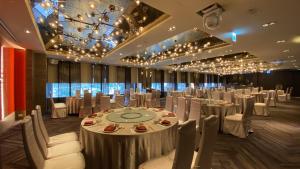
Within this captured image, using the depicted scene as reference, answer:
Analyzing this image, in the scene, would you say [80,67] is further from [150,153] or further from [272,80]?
[272,80]

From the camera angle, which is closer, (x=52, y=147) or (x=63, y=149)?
(x=63, y=149)

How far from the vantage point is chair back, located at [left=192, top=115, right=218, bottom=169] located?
5.87 ft

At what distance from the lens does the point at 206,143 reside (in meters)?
1.81

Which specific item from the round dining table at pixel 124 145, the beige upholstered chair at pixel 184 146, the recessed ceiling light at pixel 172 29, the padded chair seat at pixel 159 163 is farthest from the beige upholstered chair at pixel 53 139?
the recessed ceiling light at pixel 172 29

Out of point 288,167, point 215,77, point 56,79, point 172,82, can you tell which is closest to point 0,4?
point 288,167

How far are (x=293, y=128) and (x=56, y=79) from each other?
12040 millimetres

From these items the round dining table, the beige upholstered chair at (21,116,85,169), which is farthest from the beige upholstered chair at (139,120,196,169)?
the beige upholstered chair at (21,116,85,169)

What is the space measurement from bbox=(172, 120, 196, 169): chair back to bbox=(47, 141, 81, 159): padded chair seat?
5.76 ft

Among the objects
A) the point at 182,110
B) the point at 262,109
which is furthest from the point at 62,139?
the point at 262,109

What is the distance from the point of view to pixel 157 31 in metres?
4.99

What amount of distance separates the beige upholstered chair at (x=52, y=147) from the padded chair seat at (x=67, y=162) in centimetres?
18

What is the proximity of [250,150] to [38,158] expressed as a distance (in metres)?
4.22

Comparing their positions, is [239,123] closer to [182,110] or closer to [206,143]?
[182,110]

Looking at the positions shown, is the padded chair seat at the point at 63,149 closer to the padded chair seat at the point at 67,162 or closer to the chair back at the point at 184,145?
the padded chair seat at the point at 67,162
